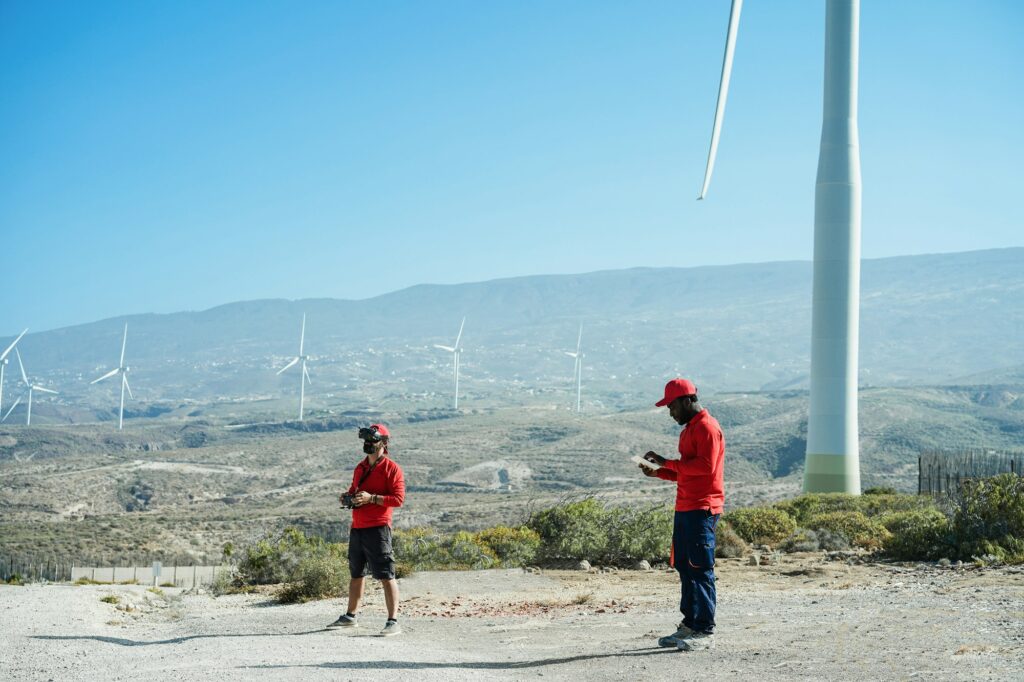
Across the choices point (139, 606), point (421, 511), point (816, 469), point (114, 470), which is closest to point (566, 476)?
point (421, 511)

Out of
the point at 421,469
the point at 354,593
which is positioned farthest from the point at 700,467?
the point at 421,469

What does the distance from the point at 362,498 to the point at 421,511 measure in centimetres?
4758

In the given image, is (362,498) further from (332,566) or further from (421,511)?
(421,511)

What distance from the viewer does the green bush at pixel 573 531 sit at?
18719mm

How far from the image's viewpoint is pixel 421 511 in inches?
2302

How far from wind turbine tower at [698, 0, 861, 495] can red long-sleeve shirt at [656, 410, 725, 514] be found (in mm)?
19713

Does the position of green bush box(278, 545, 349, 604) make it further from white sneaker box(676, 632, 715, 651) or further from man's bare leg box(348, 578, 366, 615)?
white sneaker box(676, 632, 715, 651)

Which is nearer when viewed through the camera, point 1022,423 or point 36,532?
point 36,532

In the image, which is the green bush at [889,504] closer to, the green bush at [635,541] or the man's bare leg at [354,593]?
the green bush at [635,541]

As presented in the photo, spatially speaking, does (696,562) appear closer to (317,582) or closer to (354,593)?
(354,593)

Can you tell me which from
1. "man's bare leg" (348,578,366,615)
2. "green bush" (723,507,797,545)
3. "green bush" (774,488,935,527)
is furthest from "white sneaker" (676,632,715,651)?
"green bush" (774,488,935,527)

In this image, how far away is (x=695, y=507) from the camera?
9.91m

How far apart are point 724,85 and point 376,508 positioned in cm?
1722

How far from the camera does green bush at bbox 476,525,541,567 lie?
62.2ft
